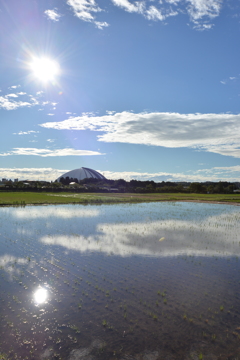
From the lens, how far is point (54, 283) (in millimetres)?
9578

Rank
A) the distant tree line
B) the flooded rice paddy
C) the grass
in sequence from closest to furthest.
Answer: the flooded rice paddy, the grass, the distant tree line

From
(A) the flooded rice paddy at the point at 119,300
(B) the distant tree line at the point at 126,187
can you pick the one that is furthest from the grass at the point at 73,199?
(A) the flooded rice paddy at the point at 119,300

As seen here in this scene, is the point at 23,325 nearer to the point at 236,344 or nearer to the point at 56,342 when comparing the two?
the point at 56,342

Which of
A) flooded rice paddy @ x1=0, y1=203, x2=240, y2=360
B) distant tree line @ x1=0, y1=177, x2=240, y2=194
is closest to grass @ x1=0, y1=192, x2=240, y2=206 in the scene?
distant tree line @ x1=0, y1=177, x2=240, y2=194

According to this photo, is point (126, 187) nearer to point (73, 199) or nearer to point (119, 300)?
point (73, 199)

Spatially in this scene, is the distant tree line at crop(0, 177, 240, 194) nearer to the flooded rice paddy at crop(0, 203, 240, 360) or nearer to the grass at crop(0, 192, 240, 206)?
the grass at crop(0, 192, 240, 206)

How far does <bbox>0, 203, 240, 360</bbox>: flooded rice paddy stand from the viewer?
603 centimetres

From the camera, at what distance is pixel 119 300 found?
8.23 m

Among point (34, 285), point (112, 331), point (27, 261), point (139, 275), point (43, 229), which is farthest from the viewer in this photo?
point (43, 229)

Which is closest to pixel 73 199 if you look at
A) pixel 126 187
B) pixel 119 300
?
pixel 119 300

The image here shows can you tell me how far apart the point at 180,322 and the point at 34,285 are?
5.34 m

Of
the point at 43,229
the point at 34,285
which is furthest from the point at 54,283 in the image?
the point at 43,229

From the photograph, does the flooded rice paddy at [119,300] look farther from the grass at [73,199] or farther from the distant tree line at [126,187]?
the distant tree line at [126,187]

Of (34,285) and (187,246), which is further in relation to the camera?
(187,246)
